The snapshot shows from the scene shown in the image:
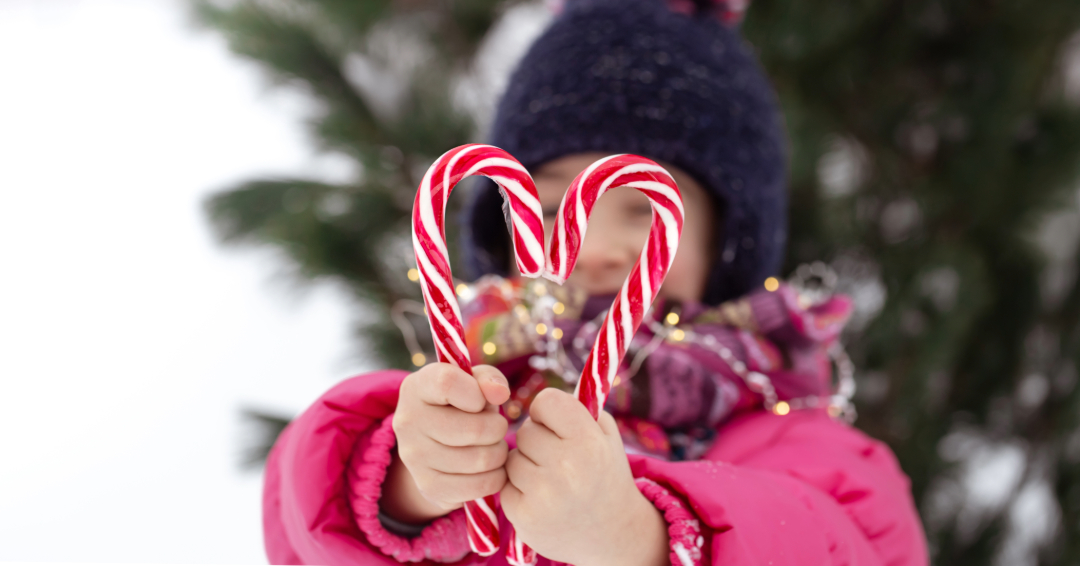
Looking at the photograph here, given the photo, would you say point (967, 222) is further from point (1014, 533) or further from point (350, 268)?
point (350, 268)

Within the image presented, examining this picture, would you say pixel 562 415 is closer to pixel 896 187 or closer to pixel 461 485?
pixel 461 485

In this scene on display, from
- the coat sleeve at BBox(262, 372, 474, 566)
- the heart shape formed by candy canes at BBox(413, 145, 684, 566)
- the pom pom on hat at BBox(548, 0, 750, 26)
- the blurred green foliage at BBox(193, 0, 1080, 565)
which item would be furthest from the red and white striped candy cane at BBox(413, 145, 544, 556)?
the pom pom on hat at BBox(548, 0, 750, 26)

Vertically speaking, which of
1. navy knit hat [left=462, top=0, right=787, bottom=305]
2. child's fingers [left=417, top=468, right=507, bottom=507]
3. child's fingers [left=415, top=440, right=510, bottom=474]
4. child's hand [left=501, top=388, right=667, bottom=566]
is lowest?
child's hand [left=501, top=388, right=667, bottom=566]

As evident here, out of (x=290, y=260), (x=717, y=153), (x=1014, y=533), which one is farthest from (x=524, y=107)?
(x=1014, y=533)

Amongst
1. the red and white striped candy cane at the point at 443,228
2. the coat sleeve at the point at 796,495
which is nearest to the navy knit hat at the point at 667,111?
the coat sleeve at the point at 796,495

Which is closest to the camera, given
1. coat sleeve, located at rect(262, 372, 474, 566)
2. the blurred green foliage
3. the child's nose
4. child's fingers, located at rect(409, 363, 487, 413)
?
child's fingers, located at rect(409, 363, 487, 413)

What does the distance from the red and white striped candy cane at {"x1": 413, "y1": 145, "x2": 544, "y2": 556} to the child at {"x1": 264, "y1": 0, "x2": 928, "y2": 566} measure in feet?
0.08

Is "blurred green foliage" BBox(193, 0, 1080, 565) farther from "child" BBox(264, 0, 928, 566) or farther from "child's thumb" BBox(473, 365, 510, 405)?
"child's thumb" BBox(473, 365, 510, 405)

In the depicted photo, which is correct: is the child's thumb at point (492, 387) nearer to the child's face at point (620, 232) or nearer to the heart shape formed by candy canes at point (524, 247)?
the heart shape formed by candy canes at point (524, 247)

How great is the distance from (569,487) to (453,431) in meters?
0.07

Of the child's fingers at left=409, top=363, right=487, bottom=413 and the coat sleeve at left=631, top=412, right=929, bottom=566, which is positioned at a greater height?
the child's fingers at left=409, top=363, right=487, bottom=413

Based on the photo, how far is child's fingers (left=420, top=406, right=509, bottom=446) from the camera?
38cm

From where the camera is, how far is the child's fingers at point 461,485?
395 millimetres

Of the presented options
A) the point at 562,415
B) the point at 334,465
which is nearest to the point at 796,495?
the point at 562,415
